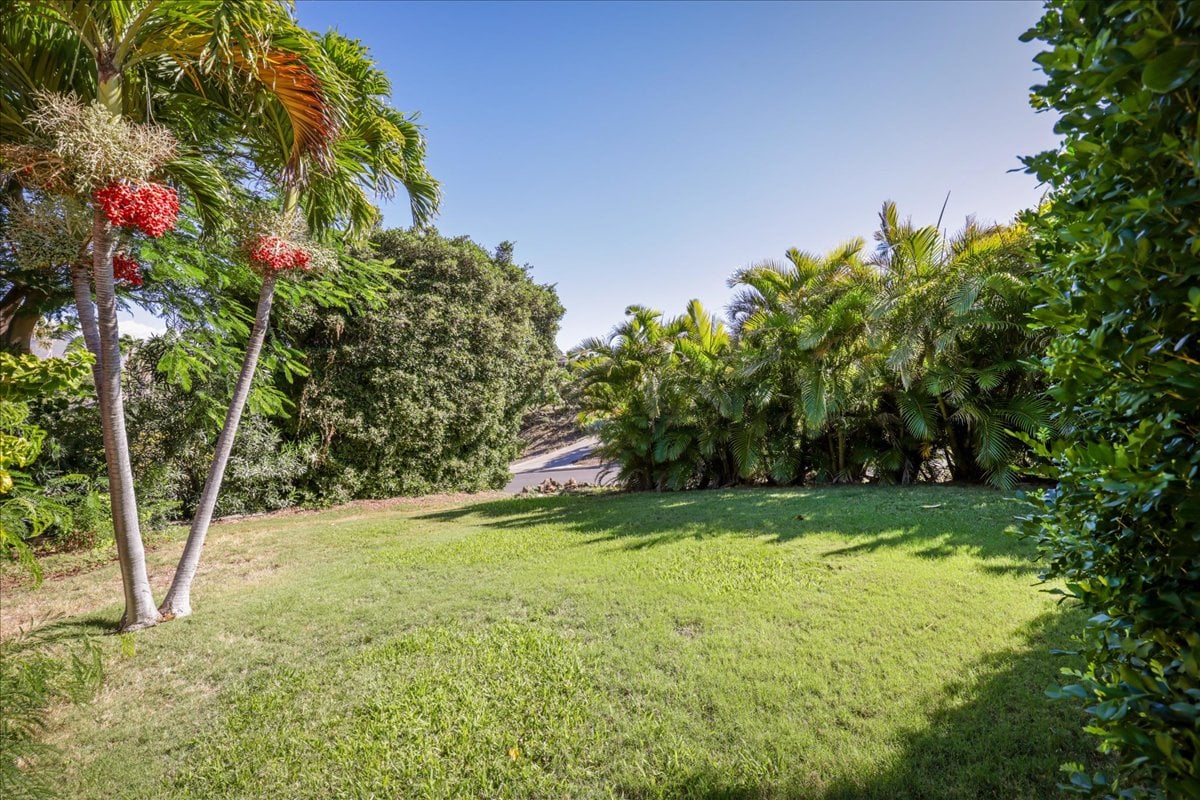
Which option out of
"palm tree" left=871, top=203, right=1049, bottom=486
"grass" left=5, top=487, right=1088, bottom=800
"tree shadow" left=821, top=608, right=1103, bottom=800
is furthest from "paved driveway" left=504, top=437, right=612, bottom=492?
"tree shadow" left=821, top=608, right=1103, bottom=800

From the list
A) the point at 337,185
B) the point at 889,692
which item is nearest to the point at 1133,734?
the point at 889,692

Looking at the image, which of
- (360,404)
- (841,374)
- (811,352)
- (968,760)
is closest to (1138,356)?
(968,760)

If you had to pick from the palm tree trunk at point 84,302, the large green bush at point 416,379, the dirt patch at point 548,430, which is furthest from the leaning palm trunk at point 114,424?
the dirt patch at point 548,430

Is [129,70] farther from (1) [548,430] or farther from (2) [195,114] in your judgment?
(1) [548,430]

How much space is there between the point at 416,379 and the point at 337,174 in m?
9.16

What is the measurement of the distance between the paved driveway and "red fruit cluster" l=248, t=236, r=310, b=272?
13.9m

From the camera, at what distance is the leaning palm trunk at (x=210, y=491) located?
5.12 metres

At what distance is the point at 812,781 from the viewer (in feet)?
7.51

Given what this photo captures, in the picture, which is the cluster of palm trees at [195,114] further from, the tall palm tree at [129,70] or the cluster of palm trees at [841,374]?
the cluster of palm trees at [841,374]

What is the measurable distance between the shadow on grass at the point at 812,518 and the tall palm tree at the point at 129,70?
5.48 m

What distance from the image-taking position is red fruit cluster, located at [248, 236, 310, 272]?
4.80 m

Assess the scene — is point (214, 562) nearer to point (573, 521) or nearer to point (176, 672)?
point (176, 672)

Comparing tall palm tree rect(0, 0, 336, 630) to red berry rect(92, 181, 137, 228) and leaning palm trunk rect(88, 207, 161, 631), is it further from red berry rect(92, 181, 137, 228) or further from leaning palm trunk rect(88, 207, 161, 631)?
red berry rect(92, 181, 137, 228)

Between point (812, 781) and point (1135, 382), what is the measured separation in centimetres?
226
